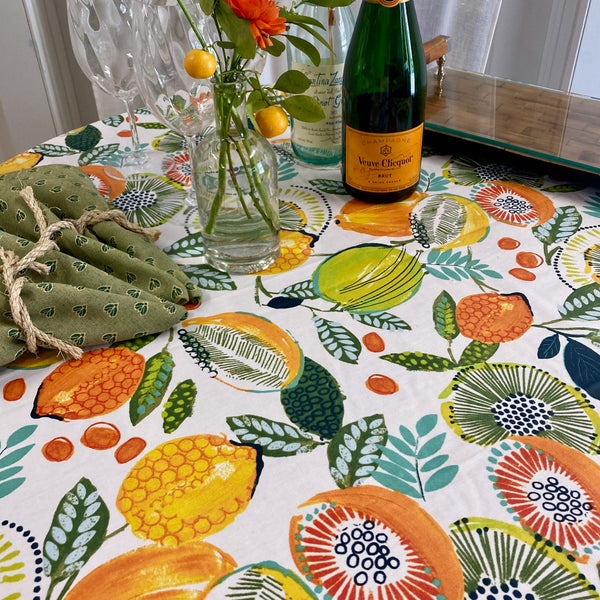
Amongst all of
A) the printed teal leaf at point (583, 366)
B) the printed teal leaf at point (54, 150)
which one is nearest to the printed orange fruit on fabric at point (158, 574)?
the printed teal leaf at point (583, 366)

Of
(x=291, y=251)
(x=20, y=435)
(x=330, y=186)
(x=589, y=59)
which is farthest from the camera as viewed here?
(x=589, y=59)

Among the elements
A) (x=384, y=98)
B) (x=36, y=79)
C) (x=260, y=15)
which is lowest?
(x=36, y=79)

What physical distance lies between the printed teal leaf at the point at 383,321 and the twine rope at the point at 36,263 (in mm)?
259

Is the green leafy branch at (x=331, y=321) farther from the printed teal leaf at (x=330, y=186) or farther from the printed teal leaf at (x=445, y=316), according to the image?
the printed teal leaf at (x=330, y=186)

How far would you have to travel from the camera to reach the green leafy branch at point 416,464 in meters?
0.44

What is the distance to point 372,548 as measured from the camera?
0.40 metres

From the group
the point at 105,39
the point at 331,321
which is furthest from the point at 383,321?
the point at 105,39

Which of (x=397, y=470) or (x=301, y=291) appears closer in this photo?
(x=397, y=470)

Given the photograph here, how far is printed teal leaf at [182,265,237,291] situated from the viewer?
655 mm

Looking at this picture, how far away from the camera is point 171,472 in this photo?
0.46 meters

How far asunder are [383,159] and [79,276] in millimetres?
359

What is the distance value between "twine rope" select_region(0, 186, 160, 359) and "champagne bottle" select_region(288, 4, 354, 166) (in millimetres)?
273

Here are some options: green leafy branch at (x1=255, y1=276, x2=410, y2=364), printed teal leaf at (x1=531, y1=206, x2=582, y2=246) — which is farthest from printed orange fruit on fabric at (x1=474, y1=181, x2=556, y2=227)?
green leafy branch at (x1=255, y1=276, x2=410, y2=364)

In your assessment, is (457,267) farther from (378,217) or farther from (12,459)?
(12,459)
